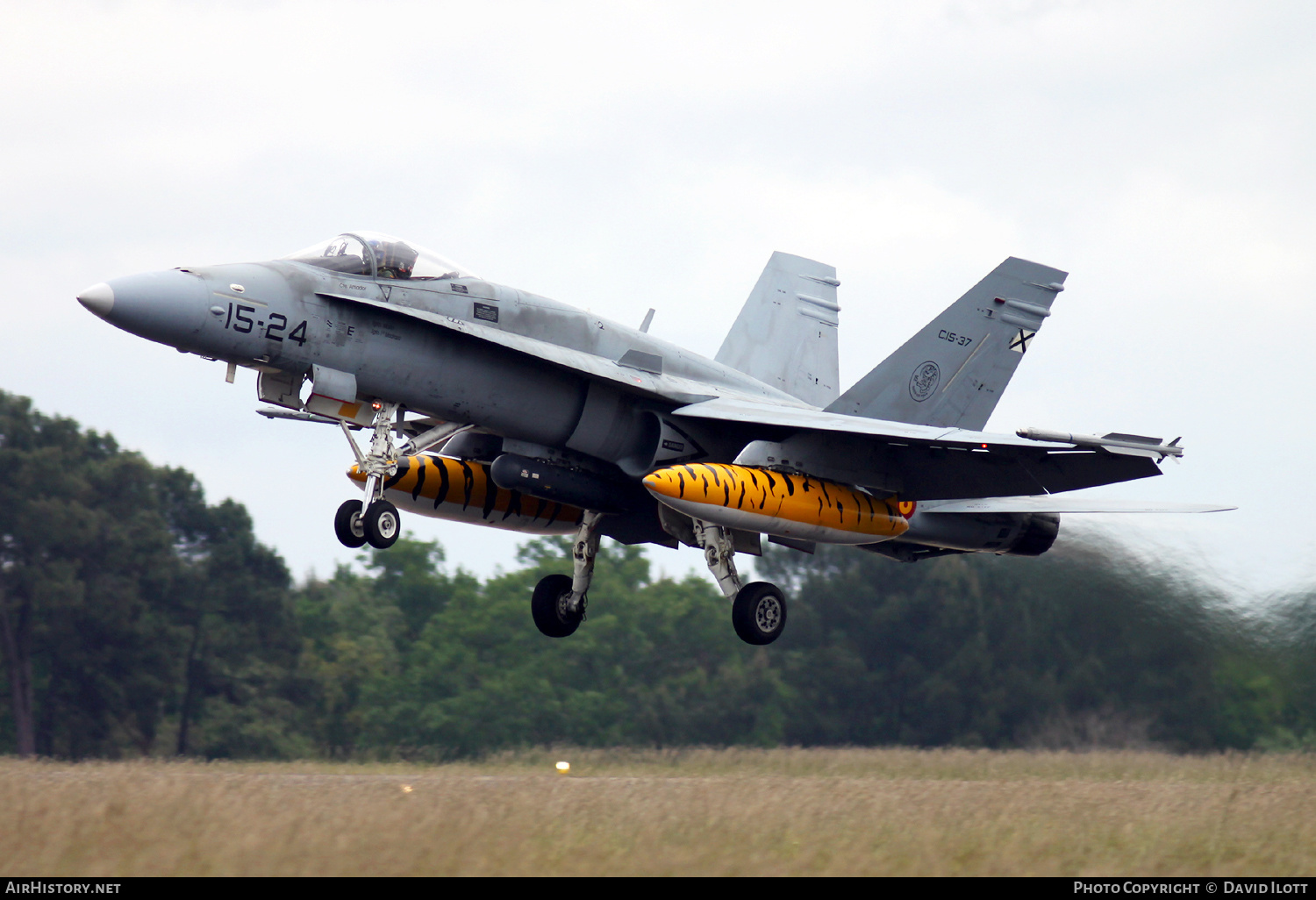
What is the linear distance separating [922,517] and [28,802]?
929 centimetres

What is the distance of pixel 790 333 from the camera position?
59.3 feet

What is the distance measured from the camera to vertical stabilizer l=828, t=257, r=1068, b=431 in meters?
15.3

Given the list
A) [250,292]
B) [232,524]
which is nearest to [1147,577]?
[250,292]

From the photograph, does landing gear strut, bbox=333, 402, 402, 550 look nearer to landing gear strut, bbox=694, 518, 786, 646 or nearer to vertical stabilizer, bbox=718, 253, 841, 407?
landing gear strut, bbox=694, 518, 786, 646

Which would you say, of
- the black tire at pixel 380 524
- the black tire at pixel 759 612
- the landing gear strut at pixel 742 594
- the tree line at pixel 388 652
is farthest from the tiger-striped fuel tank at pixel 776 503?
the tree line at pixel 388 652

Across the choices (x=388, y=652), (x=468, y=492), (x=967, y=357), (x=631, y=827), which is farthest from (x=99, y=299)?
(x=388, y=652)

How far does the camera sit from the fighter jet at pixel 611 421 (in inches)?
490

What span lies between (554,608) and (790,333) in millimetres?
4911

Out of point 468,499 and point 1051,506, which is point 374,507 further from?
point 1051,506

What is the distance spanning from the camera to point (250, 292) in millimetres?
12047

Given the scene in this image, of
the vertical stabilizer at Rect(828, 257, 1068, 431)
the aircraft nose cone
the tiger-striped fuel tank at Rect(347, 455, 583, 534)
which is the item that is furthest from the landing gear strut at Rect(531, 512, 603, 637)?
the aircraft nose cone

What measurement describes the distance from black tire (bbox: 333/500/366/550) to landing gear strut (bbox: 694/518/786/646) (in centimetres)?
348

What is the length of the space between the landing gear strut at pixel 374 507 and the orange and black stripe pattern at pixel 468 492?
1441mm
